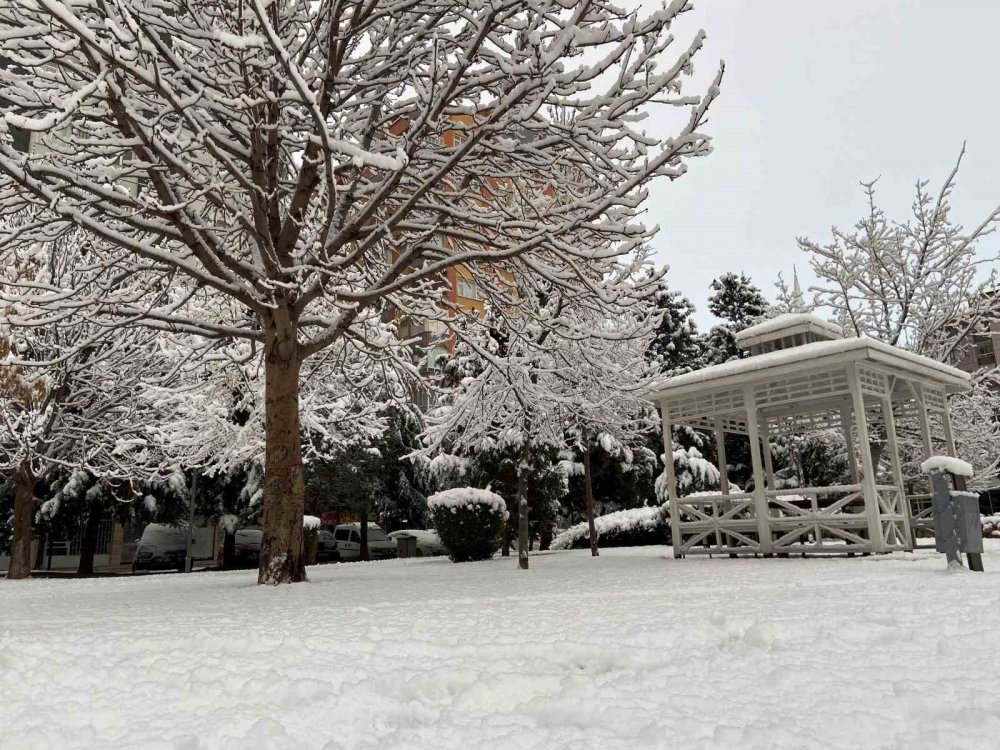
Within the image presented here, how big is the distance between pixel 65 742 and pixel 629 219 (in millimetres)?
8259

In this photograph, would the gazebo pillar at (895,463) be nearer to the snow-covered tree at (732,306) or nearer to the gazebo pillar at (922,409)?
the gazebo pillar at (922,409)

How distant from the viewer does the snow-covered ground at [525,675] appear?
2420mm

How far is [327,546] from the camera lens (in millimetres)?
27125

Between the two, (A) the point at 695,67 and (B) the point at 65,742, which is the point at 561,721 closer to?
(B) the point at 65,742

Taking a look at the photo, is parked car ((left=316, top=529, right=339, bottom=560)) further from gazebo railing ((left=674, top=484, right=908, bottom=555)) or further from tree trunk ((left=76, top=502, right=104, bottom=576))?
gazebo railing ((left=674, top=484, right=908, bottom=555))

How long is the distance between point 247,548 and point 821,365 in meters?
17.9

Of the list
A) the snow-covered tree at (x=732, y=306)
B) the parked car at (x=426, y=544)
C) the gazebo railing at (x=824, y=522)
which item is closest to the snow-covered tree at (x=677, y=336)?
the snow-covered tree at (x=732, y=306)

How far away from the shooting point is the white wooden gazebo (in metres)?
10.7

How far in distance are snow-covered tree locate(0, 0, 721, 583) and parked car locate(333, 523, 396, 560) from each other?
19.3 m

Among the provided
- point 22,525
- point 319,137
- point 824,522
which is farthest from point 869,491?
point 22,525

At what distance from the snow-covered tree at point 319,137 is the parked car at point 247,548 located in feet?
45.4

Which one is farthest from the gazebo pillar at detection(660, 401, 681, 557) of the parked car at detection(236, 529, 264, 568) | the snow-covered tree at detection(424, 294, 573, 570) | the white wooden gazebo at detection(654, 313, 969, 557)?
the parked car at detection(236, 529, 264, 568)

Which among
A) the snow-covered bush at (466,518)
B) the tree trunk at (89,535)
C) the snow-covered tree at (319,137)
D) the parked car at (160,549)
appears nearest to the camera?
the snow-covered tree at (319,137)

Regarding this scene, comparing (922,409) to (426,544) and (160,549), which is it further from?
(160,549)
